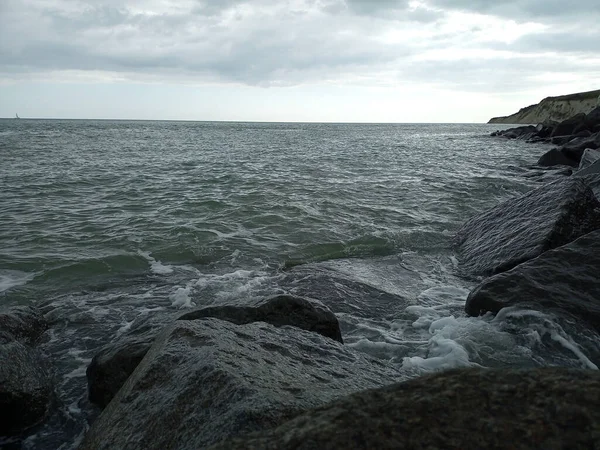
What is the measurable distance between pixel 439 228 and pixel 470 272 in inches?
142

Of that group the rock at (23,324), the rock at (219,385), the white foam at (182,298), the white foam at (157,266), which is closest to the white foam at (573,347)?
the rock at (219,385)

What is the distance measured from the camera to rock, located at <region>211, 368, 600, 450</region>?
134cm

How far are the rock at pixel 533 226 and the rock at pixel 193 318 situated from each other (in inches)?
158

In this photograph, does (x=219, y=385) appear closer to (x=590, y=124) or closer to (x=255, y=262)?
(x=255, y=262)

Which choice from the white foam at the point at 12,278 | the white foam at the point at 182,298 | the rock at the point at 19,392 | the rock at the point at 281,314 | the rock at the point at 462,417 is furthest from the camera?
the white foam at the point at 12,278

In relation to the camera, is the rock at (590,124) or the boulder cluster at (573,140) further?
the rock at (590,124)

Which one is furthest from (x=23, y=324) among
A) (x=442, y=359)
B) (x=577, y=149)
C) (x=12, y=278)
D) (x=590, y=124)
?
(x=590, y=124)

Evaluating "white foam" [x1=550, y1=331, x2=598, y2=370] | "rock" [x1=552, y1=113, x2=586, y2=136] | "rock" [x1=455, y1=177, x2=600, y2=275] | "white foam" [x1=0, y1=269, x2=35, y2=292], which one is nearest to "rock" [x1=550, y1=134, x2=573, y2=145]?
"rock" [x1=552, y1=113, x2=586, y2=136]

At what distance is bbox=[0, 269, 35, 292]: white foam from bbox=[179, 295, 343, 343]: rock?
4878 mm

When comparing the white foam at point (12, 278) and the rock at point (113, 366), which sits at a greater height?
the rock at point (113, 366)

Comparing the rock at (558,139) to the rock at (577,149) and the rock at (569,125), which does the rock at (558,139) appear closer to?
the rock at (569,125)

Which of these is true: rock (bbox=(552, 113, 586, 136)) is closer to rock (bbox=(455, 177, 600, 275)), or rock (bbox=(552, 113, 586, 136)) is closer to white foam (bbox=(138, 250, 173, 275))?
rock (bbox=(455, 177, 600, 275))

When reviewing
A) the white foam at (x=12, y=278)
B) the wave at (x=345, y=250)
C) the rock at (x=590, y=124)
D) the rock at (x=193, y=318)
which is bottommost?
the white foam at (x=12, y=278)

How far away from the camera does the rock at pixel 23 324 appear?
529 centimetres
